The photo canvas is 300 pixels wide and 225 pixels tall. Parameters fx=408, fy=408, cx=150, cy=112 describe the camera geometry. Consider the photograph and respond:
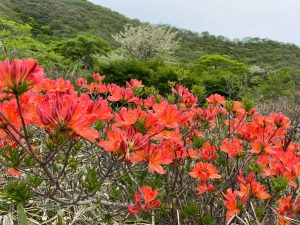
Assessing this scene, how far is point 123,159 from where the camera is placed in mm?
1310

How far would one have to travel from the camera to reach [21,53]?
10664 mm

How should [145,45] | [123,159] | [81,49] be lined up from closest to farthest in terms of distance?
[123,159]
[81,49]
[145,45]

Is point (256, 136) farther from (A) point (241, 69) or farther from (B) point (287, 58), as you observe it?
(B) point (287, 58)

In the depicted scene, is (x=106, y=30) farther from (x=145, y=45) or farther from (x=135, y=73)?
(x=135, y=73)

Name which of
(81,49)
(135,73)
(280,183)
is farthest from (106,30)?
(280,183)

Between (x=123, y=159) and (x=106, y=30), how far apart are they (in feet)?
142

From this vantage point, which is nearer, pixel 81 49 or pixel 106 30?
pixel 81 49

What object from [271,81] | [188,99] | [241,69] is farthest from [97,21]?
[188,99]

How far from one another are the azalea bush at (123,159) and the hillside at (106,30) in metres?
31.9

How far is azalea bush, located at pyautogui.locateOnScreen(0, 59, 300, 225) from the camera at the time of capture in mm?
1086

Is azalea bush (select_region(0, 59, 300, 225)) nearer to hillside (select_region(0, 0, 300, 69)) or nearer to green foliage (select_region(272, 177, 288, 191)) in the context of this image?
green foliage (select_region(272, 177, 288, 191))

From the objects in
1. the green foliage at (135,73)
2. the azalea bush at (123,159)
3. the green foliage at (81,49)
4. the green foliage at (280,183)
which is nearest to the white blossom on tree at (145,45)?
the green foliage at (81,49)

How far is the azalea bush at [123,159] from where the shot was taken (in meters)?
1.09

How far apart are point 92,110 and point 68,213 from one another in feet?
3.60
